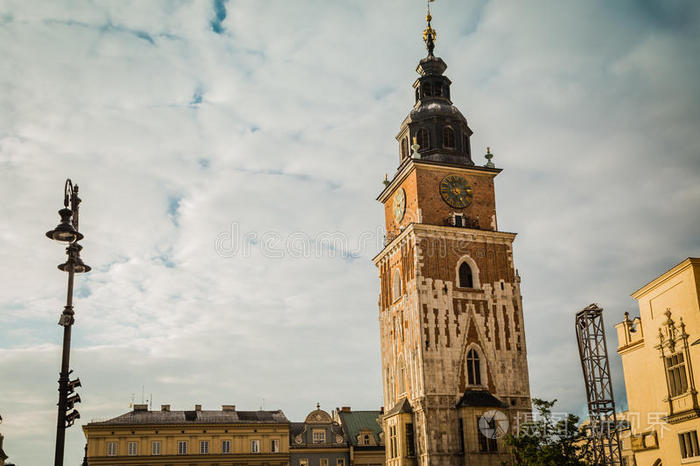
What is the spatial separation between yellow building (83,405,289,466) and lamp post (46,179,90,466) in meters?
58.6

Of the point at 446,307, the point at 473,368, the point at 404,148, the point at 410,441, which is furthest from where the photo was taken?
the point at 404,148

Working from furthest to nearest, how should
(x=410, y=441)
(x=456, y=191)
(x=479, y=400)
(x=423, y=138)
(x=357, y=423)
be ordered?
1. (x=357, y=423)
2. (x=423, y=138)
3. (x=456, y=191)
4. (x=410, y=441)
5. (x=479, y=400)

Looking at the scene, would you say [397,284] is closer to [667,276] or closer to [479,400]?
[479,400]

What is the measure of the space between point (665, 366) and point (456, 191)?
83.1 feet

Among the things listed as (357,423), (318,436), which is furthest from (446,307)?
(357,423)

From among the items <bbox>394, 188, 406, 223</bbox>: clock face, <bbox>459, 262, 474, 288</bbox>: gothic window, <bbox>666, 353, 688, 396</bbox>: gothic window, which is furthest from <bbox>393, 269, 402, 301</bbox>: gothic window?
<bbox>666, 353, 688, 396</bbox>: gothic window

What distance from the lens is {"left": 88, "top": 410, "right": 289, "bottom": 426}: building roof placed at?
246 feet

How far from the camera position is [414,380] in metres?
51.8

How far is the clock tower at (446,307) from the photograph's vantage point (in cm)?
5006

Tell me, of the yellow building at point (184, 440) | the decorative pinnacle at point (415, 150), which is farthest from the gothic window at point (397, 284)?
the yellow building at point (184, 440)

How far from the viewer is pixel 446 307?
53219 mm

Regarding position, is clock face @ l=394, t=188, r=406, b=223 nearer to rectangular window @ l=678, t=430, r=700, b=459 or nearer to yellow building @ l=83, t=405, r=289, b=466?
rectangular window @ l=678, t=430, r=700, b=459

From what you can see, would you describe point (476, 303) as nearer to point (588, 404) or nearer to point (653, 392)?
point (588, 404)

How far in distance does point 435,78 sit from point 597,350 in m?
28.4
